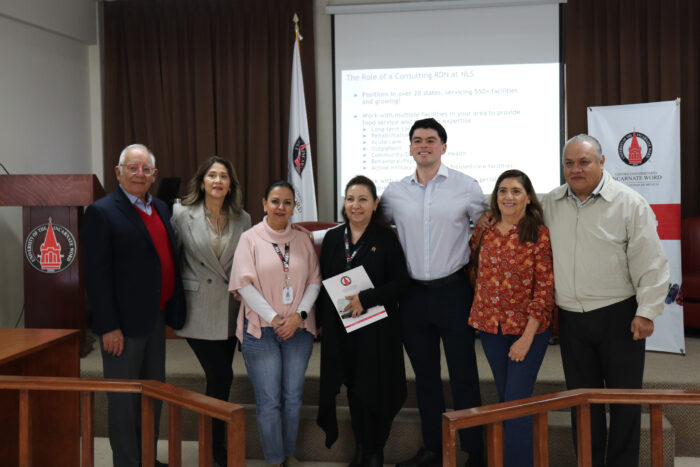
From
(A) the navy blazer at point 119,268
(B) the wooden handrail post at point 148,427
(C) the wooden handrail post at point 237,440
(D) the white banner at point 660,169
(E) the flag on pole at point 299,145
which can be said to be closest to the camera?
(C) the wooden handrail post at point 237,440

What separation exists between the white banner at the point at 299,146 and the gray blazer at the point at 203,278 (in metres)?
2.15

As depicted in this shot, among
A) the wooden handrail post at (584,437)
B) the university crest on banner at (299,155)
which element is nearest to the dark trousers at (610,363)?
the wooden handrail post at (584,437)

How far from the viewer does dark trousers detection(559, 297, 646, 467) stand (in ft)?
7.13

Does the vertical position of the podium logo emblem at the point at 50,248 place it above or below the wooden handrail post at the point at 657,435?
above

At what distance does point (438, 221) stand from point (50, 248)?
8.04ft

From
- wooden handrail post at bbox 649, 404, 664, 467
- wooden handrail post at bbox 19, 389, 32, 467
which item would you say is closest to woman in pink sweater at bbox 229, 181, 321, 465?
wooden handrail post at bbox 19, 389, 32, 467

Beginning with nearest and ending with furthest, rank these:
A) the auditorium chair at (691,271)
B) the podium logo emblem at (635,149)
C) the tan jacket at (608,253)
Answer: the tan jacket at (608,253), the podium logo emblem at (635,149), the auditorium chair at (691,271)

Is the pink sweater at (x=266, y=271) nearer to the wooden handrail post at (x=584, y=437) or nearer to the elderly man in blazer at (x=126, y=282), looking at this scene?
the elderly man in blazer at (x=126, y=282)

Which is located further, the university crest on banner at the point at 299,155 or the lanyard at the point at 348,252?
the university crest on banner at the point at 299,155

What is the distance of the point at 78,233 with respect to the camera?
3434mm

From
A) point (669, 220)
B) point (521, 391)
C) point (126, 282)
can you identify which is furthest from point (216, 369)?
point (669, 220)

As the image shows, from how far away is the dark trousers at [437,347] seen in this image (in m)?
2.42

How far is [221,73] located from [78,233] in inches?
91.4

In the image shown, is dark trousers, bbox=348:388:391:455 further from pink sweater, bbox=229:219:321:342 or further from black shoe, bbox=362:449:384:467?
pink sweater, bbox=229:219:321:342
